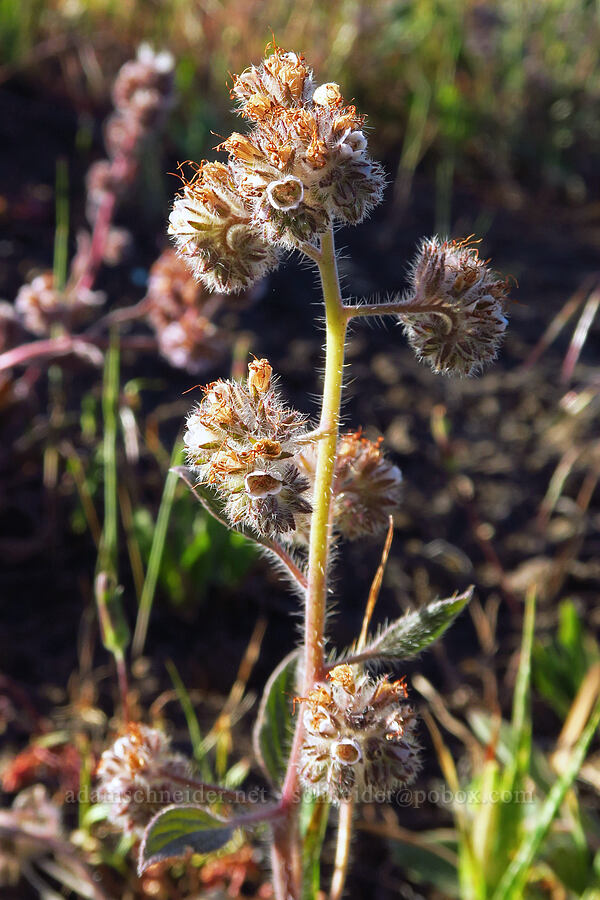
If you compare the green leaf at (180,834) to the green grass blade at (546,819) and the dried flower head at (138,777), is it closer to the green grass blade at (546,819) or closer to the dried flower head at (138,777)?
the dried flower head at (138,777)

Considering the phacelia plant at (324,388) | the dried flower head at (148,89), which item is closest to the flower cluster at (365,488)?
the phacelia plant at (324,388)

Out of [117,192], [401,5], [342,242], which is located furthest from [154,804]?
[401,5]

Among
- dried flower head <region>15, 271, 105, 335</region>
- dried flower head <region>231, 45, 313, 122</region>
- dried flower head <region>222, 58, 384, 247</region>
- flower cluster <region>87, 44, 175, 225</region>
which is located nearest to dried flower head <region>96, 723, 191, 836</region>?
dried flower head <region>222, 58, 384, 247</region>

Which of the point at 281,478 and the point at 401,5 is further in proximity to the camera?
the point at 401,5

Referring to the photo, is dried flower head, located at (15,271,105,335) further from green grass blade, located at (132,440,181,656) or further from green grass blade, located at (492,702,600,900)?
green grass blade, located at (492,702,600,900)

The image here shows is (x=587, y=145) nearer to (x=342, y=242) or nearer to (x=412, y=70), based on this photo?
(x=412, y=70)

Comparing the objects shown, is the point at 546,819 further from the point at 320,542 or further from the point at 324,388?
the point at 324,388
